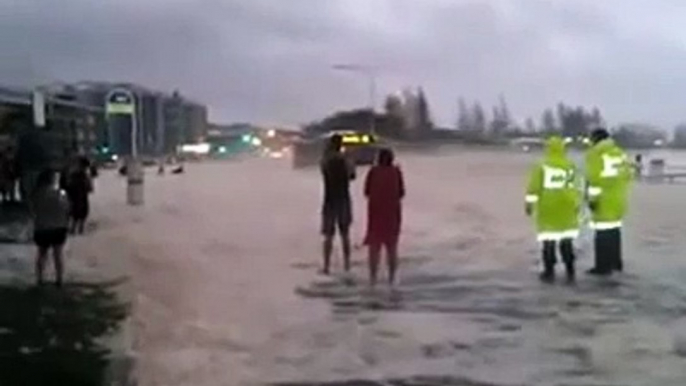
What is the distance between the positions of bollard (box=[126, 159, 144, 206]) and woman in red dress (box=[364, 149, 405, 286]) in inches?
326

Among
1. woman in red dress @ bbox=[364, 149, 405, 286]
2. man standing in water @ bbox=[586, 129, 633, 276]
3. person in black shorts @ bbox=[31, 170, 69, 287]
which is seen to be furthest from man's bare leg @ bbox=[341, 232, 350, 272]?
person in black shorts @ bbox=[31, 170, 69, 287]

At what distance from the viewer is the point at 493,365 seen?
8016 mm

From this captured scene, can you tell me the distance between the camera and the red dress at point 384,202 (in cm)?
1188

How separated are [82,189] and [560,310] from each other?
9794 millimetres

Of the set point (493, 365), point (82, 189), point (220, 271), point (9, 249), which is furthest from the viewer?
point (82, 189)

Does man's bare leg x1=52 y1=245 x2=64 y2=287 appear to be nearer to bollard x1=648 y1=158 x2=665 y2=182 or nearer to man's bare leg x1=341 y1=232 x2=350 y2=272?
man's bare leg x1=341 y1=232 x2=350 y2=272

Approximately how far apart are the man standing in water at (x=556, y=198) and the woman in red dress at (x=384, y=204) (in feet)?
4.31

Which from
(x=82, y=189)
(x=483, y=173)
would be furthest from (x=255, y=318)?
(x=82, y=189)

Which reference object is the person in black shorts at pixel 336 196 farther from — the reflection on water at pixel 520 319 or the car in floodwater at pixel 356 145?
the reflection on water at pixel 520 319

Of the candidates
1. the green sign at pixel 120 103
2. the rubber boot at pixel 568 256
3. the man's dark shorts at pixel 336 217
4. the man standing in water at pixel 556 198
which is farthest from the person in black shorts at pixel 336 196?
the rubber boot at pixel 568 256

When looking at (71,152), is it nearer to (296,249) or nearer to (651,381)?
(296,249)

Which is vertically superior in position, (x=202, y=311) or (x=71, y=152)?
(x=71, y=152)

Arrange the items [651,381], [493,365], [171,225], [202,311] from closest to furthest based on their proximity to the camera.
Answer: [651,381] < [493,365] < [202,311] < [171,225]

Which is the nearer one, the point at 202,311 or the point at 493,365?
the point at 493,365
